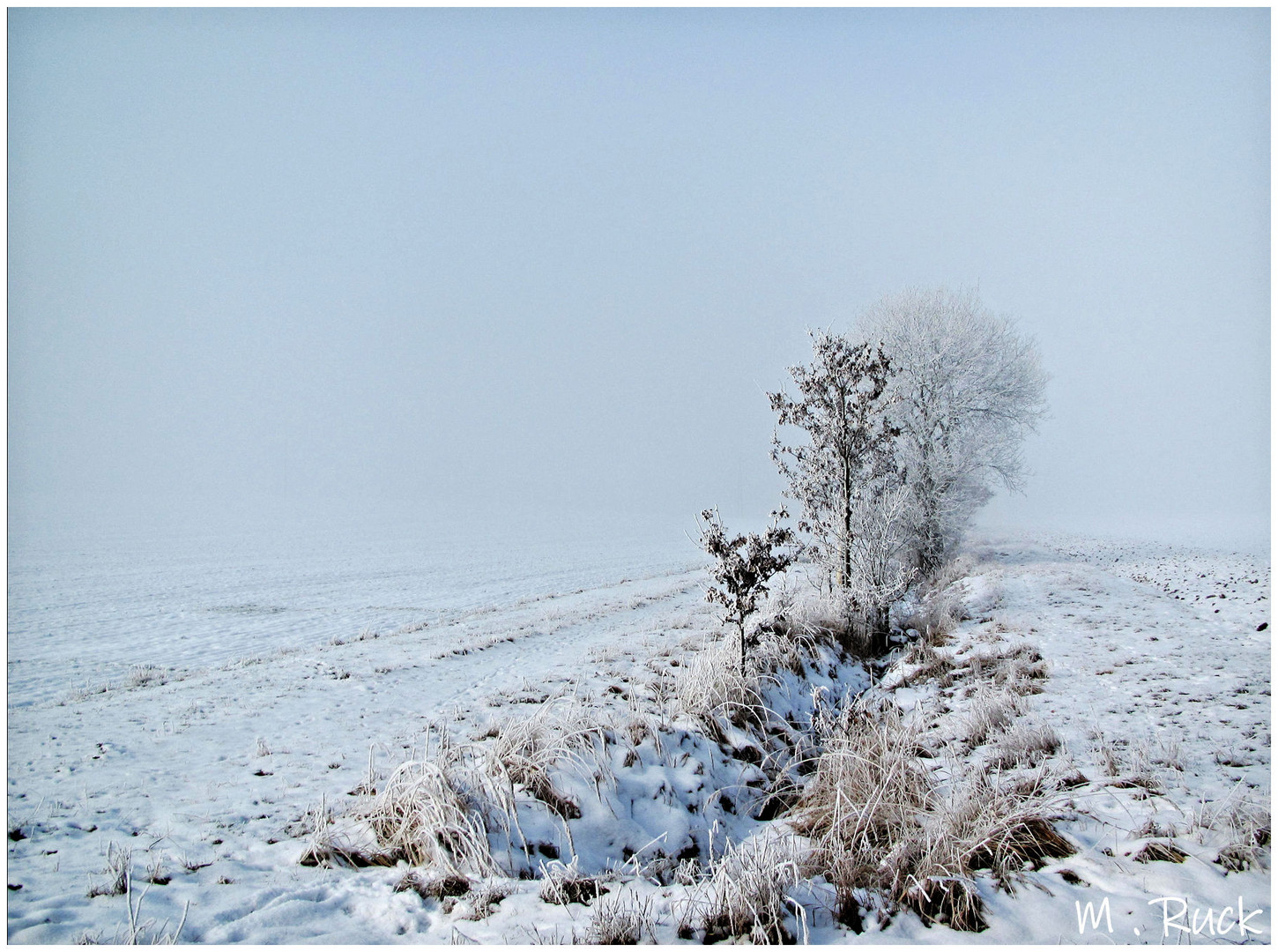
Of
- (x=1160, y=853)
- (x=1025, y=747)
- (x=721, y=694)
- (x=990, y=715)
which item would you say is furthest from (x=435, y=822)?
(x=990, y=715)

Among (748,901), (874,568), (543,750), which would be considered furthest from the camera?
(874,568)

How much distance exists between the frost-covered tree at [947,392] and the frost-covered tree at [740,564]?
13427 millimetres

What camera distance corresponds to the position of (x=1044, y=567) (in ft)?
57.1

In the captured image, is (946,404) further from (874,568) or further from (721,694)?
(721,694)

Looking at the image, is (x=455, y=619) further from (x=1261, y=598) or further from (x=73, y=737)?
(x=1261, y=598)

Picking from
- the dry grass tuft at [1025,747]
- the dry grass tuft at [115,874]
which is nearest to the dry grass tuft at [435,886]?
the dry grass tuft at [115,874]

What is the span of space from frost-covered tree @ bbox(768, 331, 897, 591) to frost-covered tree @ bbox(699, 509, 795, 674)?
410 cm

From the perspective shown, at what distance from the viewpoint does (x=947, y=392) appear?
21500mm

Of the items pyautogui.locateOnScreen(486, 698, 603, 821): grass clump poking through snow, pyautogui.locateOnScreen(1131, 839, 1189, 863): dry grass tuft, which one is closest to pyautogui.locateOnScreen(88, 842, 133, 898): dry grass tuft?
pyautogui.locateOnScreen(486, 698, 603, 821): grass clump poking through snow

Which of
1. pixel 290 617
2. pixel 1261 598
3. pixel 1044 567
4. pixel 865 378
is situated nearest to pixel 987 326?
pixel 1044 567

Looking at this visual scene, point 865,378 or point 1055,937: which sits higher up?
point 865,378

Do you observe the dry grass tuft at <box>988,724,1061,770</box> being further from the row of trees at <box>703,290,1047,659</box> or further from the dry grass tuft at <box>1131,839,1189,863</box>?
the row of trees at <box>703,290,1047,659</box>

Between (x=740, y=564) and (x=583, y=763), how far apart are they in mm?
3807

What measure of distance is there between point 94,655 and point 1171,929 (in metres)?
15.7
